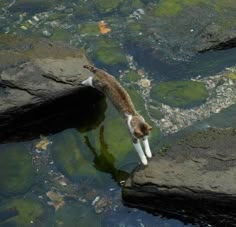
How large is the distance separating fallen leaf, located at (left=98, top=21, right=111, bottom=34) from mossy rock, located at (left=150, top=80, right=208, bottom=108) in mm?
2045

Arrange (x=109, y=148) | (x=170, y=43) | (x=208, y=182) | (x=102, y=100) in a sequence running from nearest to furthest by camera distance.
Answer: (x=208, y=182), (x=109, y=148), (x=102, y=100), (x=170, y=43)

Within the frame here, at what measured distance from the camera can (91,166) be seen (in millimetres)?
8297

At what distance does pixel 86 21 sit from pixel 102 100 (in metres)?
2.83

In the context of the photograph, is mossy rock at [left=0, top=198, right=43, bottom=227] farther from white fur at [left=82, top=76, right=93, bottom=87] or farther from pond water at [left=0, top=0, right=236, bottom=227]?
white fur at [left=82, top=76, right=93, bottom=87]

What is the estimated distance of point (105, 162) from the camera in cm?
831

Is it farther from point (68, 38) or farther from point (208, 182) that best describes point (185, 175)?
point (68, 38)

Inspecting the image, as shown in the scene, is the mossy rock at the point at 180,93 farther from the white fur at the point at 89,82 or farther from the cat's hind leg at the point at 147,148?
the cat's hind leg at the point at 147,148

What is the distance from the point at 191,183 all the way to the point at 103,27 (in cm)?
498

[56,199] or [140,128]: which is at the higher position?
[140,128]

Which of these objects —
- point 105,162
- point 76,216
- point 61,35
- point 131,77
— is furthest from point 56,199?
point 61,35

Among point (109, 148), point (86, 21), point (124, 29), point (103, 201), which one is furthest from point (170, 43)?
point (103, 201)

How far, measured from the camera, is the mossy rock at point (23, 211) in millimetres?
7711

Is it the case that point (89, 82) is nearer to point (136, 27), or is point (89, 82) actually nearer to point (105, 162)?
point (105, 162)

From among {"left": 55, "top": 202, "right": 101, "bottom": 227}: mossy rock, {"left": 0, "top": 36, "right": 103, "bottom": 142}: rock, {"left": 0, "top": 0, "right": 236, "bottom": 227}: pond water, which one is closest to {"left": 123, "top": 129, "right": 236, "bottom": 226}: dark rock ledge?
{"left": 0, "top": 0, "right": 236, "bottom": 227}: pond water
